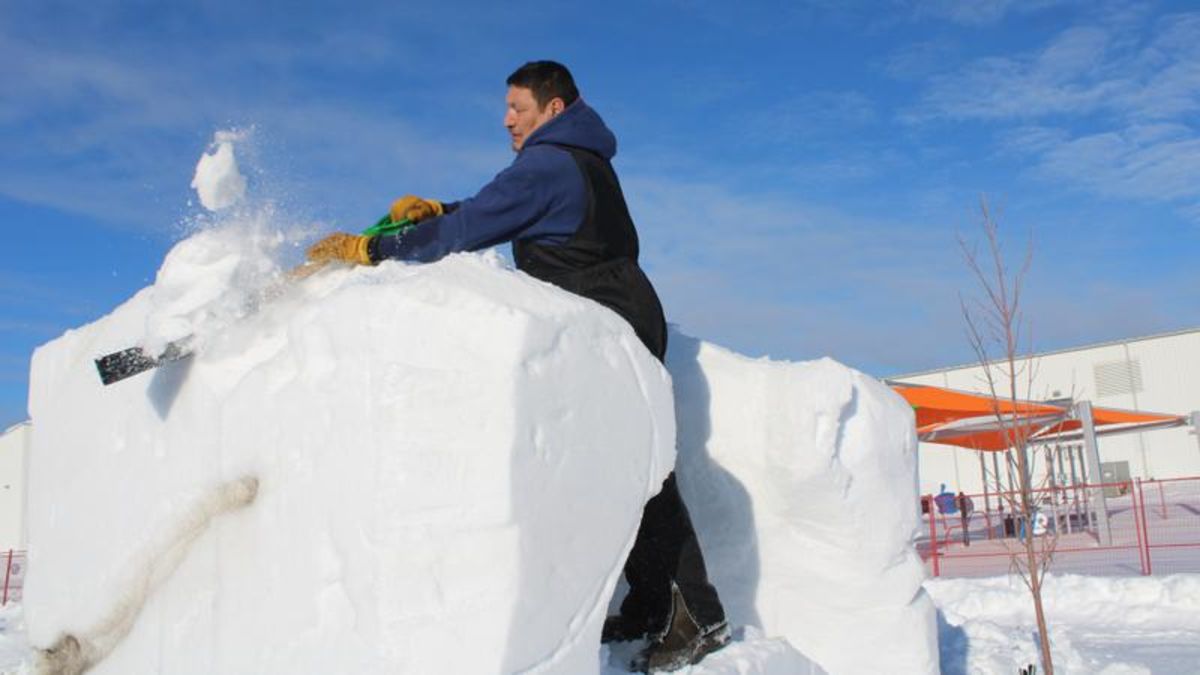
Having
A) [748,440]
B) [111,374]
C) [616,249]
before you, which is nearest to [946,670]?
[748,440]

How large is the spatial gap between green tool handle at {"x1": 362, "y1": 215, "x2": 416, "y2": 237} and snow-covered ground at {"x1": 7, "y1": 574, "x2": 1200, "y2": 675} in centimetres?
113

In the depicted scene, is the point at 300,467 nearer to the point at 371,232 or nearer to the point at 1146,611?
the point at 371,232

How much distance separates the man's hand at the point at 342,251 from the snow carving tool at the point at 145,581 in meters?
0.55

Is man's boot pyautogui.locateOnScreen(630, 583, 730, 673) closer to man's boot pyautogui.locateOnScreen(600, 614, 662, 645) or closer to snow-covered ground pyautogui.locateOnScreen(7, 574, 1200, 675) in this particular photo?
snow-covered ground pyautogui.locateOnScreen(7, 574, 1200, 675)

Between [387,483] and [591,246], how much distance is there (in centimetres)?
100

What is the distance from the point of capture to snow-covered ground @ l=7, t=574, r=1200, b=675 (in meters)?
2.59

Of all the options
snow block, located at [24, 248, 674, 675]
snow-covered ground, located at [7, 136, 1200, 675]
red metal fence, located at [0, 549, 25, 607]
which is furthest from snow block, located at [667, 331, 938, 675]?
red metal fence, located at [0, 549, 25, 607]

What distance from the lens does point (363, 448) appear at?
5.53 feet

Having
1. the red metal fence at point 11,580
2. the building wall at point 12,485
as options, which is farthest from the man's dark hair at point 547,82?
the building wall at point 12,485

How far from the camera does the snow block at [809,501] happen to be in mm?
2715

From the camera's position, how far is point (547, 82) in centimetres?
270

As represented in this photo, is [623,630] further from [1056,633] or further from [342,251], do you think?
[1056,633]

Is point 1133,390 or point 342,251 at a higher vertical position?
point 1133,390

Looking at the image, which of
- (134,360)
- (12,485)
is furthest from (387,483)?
(12,485)
